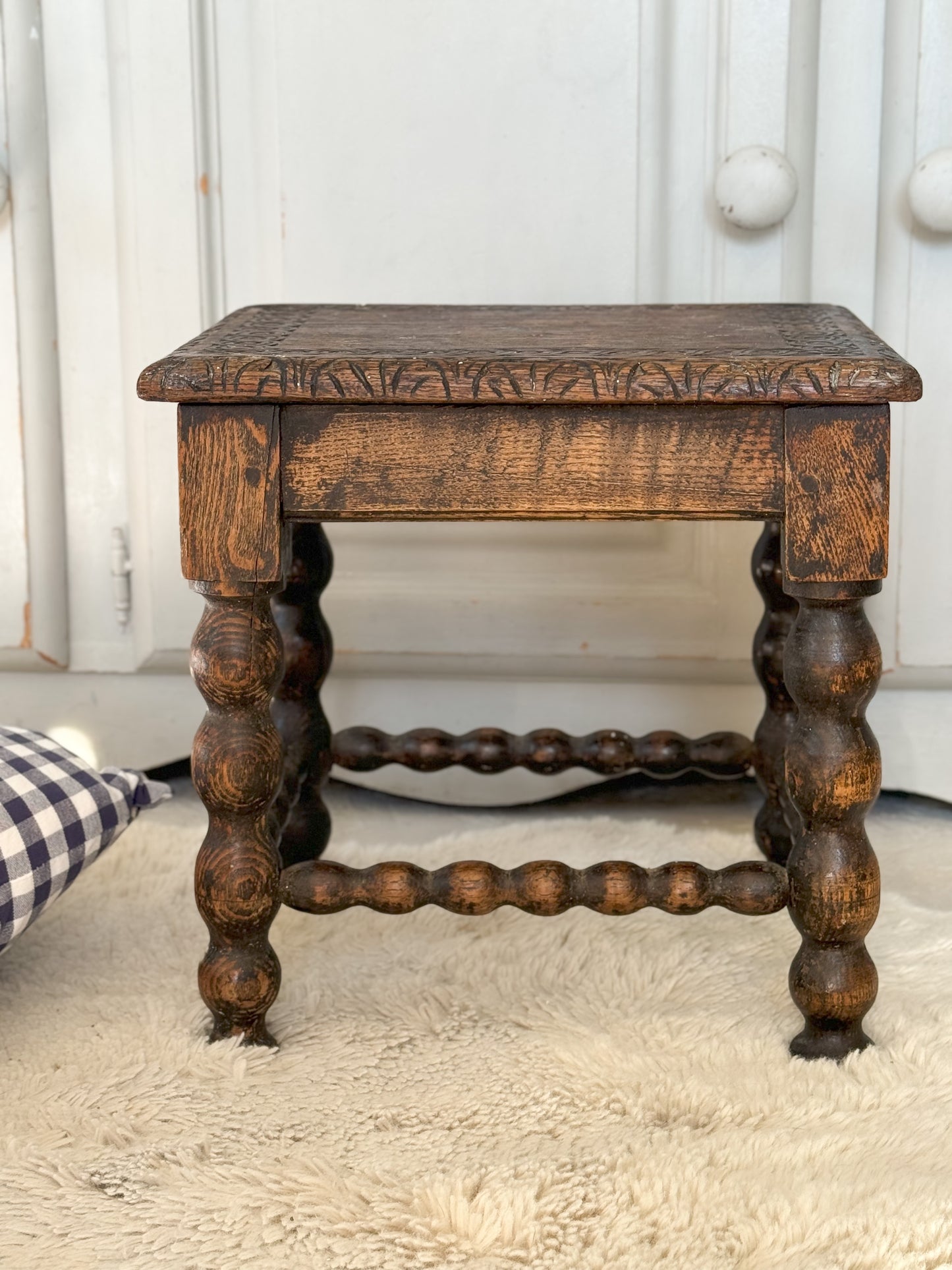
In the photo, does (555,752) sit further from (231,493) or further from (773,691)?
(231,493)

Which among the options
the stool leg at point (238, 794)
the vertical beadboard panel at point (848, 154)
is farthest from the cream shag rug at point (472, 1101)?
the vertical beadboard panel at point (848, 154)

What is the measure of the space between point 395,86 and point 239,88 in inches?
4.7

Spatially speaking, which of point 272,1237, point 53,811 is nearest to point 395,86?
point 53,811

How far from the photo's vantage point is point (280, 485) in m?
0.63

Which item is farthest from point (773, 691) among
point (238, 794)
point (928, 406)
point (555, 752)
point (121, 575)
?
point (121, 575)

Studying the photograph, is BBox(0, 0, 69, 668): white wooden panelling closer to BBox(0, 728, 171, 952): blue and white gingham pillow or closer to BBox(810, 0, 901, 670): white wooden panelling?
BBox(0, 728, 171, 952): blue and white gingham pillow

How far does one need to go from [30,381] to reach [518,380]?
56cm

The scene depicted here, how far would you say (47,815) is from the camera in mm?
714

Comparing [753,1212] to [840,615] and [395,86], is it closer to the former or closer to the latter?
[840,615]

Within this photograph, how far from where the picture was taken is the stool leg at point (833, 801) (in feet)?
2.05

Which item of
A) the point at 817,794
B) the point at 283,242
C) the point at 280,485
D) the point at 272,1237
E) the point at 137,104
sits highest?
the point at 137,104

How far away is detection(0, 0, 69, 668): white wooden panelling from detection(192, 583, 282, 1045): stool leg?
44 cm

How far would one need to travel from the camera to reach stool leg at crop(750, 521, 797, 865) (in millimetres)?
850

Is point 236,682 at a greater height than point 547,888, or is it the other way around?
point 236,682
